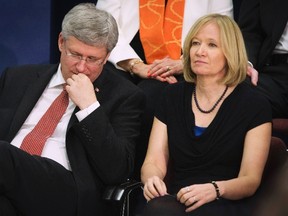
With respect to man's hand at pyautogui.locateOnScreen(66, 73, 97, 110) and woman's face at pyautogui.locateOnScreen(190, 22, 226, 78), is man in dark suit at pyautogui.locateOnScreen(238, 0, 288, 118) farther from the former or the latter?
man's hand at pyautogui.locateOnScreen(66, 73, 97, 110)

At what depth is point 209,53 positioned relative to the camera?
8.66 feet

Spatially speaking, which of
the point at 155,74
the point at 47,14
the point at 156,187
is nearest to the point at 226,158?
the point at 156,187

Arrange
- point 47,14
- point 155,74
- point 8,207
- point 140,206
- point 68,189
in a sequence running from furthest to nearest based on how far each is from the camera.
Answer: point 47,14
point 155,74
point 140,206
point 68,189
point 8,207

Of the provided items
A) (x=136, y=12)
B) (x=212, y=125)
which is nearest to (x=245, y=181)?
(x=212, y=125)

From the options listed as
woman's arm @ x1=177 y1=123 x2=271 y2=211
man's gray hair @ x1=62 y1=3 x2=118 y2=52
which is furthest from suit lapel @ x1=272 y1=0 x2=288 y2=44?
man's gray hair @ x1=62 y1=3 x2=118 y2=52

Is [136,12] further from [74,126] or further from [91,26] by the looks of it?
[74,126]

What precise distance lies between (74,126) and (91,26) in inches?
16.6

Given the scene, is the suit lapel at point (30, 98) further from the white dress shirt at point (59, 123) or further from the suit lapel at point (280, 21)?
the suit lapel at point (280, 21)

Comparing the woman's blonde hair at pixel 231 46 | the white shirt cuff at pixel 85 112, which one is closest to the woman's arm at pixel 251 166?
the woman's blonde hair at pixel 231 46

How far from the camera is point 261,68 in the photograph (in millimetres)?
3291

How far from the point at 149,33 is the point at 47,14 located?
934 mm

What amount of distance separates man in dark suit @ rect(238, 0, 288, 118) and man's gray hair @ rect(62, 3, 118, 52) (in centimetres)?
87

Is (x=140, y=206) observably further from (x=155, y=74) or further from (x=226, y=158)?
(x=155, y=74)

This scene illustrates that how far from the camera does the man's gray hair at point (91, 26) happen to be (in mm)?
2615
